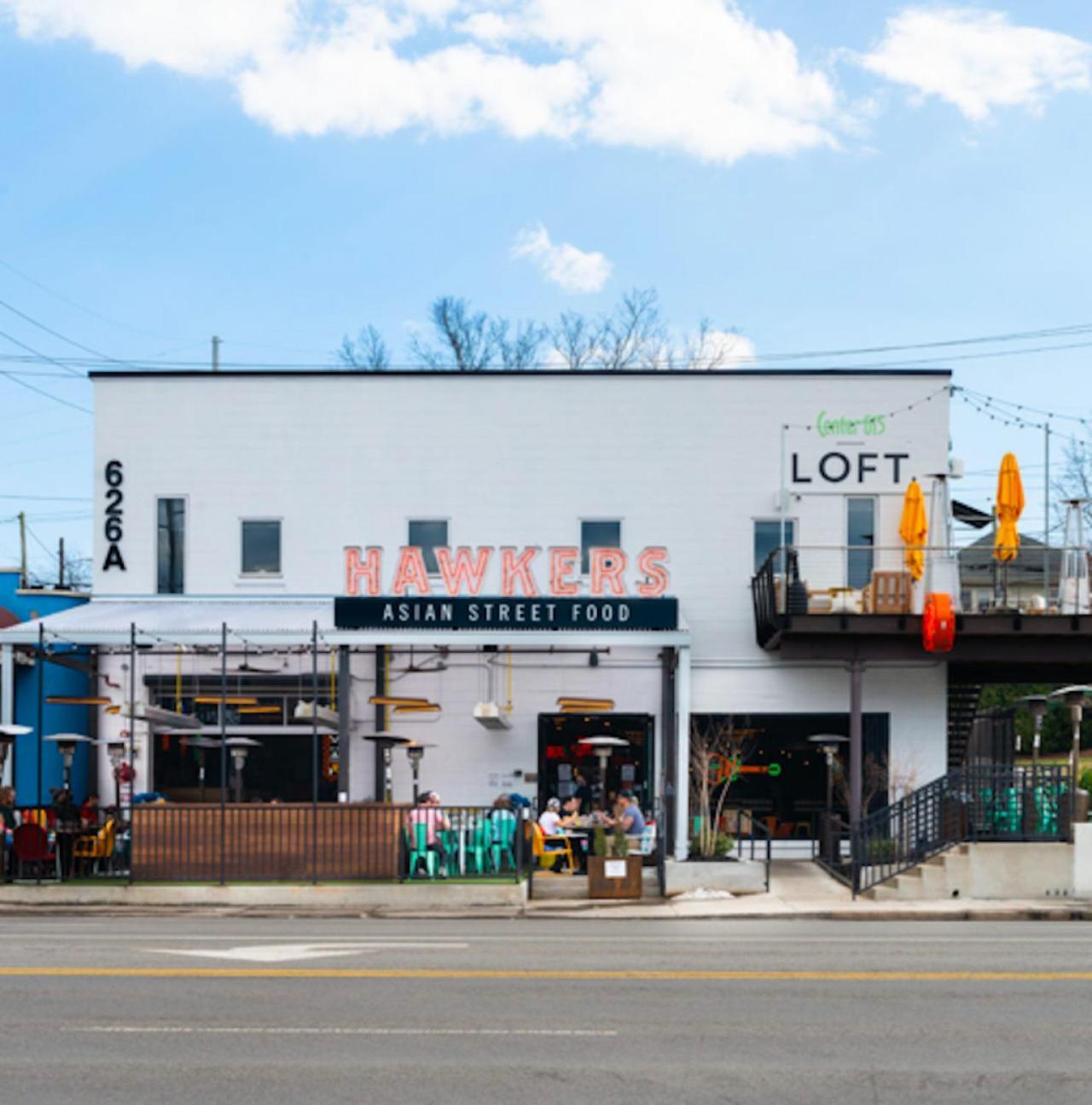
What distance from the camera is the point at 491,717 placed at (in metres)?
30.2

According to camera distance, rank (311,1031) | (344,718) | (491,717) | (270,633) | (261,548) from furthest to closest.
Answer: (261,548)
(491,717)
(270,633)
(344,718)
(311,1031)

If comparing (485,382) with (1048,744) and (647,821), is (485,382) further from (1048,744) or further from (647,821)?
(1048,744)

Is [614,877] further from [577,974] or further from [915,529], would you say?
[577,974]

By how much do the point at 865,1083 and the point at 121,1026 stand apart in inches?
207

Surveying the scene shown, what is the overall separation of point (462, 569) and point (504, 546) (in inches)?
37.6

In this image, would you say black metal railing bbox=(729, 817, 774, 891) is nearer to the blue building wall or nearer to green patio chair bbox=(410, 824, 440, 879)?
green patio chair bbox=(410, 824, 440, 879)

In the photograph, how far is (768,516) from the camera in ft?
105

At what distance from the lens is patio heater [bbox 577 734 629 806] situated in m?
Answer: 28.4

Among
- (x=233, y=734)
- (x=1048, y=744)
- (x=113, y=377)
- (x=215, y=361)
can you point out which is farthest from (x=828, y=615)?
(x=215, y=361)

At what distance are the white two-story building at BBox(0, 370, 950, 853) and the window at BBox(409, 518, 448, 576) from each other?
0.12 feet

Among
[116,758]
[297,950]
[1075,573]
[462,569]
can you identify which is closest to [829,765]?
[1075,573]

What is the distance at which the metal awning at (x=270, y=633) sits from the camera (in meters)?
28.6

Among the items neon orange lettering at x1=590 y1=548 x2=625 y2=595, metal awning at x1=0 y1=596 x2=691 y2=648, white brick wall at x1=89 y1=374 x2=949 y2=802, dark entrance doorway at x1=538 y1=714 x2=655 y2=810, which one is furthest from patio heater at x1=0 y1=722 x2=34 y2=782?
neon orange lettering at x1=590 y1=548 x2=625 y2=595

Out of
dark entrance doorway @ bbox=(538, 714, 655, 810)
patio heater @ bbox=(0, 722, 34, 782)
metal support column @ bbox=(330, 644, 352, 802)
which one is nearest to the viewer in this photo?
patio heater @ bbox=(0, 722, 34, 782)
